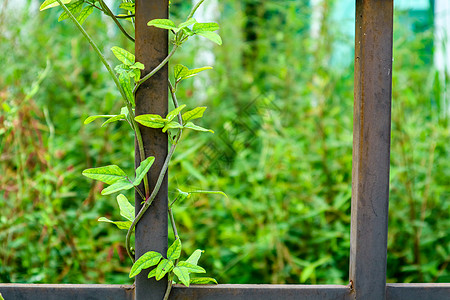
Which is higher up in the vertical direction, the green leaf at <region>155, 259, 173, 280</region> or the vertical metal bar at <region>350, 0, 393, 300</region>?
the vertical metal bar at <region>350, 0, 393, 300</region>

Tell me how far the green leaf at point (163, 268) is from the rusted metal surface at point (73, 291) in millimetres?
84

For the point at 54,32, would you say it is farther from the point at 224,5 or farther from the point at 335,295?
the point at 335,295

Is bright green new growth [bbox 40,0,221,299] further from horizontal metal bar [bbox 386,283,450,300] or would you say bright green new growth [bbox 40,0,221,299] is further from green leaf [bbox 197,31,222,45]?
horizontal metal bar [bbox 386,283,450,300]

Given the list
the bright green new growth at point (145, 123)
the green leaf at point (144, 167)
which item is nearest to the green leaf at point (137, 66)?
the bright green new growth at point (145, 123)

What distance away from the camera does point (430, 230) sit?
1.31m

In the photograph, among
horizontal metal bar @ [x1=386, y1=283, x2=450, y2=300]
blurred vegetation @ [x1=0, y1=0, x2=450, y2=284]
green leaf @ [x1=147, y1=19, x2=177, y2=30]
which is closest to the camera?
green leaf @ [x1=147, y1=19, x2=177, y2=30]

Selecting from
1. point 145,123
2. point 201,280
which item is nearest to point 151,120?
point 145,123

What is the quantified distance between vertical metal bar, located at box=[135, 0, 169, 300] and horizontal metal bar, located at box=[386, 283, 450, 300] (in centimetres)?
35

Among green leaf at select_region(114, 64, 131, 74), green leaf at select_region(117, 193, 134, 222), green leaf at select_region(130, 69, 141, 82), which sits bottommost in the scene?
green leaf at select_region(117, 193, 134, 222)

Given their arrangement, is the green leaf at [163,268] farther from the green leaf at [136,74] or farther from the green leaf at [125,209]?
the green leaf at [136,74]

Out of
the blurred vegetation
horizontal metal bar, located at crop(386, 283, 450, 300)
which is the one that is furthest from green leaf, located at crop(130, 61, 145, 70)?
the blurred vegetation

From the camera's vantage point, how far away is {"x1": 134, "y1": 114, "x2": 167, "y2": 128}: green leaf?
554mm

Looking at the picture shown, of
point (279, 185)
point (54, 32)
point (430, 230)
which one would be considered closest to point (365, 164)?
point (279, 185)

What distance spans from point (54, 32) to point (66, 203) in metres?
0.70
